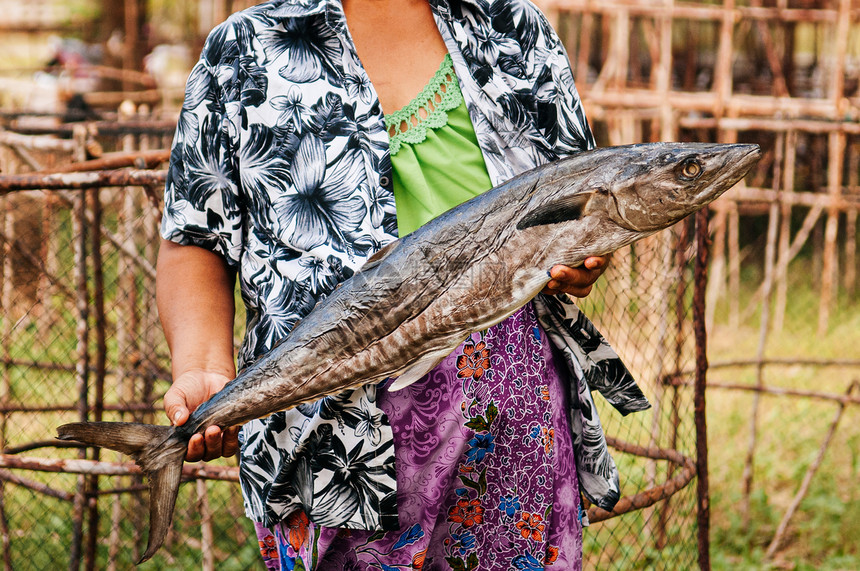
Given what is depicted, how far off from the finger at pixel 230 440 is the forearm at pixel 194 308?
0.13 meters

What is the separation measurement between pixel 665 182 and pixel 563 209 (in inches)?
6.5

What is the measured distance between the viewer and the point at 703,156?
1.38 meters

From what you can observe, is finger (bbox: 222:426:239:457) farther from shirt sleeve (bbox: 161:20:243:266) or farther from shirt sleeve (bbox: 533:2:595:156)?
shirt sleeve (bbox: 533:2:595:156)

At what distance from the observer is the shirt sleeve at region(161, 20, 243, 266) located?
1557 millimetres

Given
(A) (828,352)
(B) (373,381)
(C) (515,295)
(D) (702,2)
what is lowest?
(A) (828,352)

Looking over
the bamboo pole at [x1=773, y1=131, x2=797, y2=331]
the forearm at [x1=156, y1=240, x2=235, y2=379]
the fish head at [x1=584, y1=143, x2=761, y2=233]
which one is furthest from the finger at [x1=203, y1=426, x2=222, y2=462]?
the bamboo pole at [x1=773, y1=131, x2=797, y2=331]

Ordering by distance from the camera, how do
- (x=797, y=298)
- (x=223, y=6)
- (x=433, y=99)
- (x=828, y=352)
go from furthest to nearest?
1. (x=223, y=6)
2. (x=797, y=298)
3. (x=828, y=352)
4. (x=433, y=99)

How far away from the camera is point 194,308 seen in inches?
62.7

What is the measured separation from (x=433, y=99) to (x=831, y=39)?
1200 centimetres

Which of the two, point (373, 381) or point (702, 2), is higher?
point (702, 2)

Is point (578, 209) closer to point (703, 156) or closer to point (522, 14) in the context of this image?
point (703, 156)

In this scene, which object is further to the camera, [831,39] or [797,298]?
[831,39]

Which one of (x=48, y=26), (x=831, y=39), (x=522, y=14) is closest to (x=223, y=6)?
(x=48, y=26)

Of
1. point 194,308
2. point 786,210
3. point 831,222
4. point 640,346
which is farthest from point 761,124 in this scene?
point 194,308
